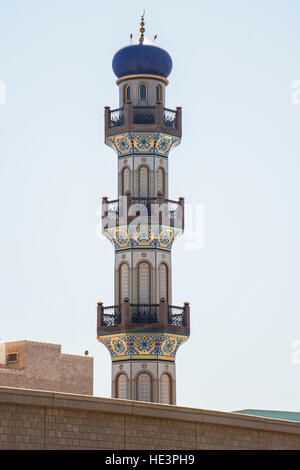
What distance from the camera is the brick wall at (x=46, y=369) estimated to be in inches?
1777

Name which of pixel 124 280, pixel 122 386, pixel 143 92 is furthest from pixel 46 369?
pixel 143 92

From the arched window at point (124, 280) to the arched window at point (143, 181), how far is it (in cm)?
317

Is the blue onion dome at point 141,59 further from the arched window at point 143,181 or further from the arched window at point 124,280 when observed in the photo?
the arched window at point 124,280

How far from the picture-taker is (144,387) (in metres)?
45.5

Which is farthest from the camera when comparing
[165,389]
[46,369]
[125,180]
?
[125,180]

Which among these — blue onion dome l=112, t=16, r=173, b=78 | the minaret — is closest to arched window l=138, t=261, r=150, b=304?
the minaret

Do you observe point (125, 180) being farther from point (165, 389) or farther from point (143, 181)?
point (165, 389)

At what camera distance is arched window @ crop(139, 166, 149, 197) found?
47.4m

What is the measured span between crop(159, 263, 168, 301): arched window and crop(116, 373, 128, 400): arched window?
12.1 ft

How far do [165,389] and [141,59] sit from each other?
14248 millimetres

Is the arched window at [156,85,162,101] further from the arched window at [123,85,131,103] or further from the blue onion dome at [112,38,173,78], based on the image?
the arched window at [123,85,131,103]

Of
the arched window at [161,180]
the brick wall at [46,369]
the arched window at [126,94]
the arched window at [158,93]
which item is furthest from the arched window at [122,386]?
the arched window at [158,93]

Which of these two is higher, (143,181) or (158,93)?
(158,93)
